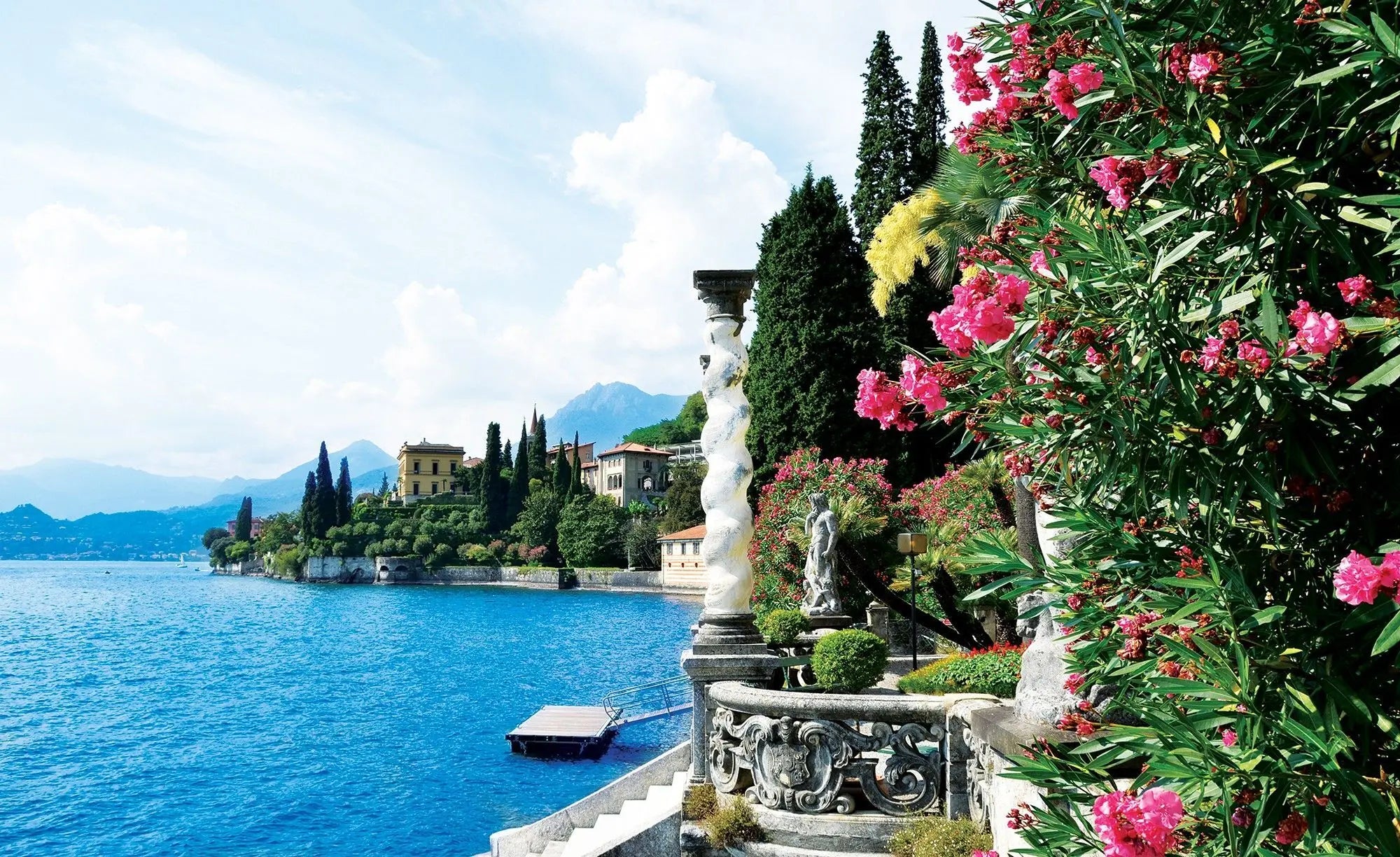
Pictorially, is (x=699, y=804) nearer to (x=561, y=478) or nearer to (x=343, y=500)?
(x=561, y=478)

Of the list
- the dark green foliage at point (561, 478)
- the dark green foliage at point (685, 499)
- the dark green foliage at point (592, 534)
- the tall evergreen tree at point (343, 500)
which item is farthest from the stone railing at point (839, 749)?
the tall evergreen tree at point (343, 500)

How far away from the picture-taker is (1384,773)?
2.39 m

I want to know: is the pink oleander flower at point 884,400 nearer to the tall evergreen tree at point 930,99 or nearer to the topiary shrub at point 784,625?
the topiary shrub at point 784,625

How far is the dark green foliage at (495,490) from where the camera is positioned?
101688mm

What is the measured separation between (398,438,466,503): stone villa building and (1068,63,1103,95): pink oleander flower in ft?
434

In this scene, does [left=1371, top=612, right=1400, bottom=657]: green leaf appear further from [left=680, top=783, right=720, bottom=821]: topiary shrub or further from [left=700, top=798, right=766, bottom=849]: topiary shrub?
[left=680, top=783, right=720, bottom=821]: topiary shrub

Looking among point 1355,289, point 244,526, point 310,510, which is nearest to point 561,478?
point 310,510

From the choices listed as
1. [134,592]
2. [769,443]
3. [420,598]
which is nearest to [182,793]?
[769,443]

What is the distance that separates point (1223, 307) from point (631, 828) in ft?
21.4

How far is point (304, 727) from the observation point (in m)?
27.2

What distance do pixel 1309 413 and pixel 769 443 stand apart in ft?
108

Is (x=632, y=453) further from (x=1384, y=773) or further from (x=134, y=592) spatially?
(x=1384, y=773)

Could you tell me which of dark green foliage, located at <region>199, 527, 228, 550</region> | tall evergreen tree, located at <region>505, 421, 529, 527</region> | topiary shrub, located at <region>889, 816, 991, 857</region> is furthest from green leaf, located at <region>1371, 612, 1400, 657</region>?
dark green foliage, located at <region>199, 527, 228, 550</region>

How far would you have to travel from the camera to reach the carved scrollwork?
6523mm
